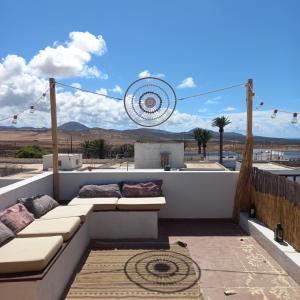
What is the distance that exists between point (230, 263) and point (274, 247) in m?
0.59

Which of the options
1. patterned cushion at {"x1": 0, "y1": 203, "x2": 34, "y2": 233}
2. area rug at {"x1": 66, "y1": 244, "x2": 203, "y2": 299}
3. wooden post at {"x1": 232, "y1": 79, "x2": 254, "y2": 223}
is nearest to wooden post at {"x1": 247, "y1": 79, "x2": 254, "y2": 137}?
wooden post at {"x1": 232, "y1": 79, "x2": 254, "y2": 223}

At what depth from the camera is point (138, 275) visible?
165 inches

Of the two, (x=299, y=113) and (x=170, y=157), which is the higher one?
(x=299, y=113)

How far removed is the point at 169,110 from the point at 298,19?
408 centimetres

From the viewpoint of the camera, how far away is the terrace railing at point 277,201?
446 centimetres

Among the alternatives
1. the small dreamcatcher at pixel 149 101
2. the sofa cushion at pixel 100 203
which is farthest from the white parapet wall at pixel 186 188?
the small dreamcatcher at pixel 149 101

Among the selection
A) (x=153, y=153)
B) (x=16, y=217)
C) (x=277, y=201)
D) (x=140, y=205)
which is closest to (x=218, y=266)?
(x=277, y=201)

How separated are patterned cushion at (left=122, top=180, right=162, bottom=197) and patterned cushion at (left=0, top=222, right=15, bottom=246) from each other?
2459 millimetres

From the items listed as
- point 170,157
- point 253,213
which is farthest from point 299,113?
point 170,157

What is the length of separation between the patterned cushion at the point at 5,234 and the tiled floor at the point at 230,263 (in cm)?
203

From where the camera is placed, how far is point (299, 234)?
4.28m

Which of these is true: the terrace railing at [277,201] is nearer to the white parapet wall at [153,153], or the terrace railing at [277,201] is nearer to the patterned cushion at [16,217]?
the patterned cushion at [16,217]

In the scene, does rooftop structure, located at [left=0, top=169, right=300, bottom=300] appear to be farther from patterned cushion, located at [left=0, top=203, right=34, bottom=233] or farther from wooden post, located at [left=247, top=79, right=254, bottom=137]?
wooden post, located at [left=247, top=79, right=254, bottom=137]

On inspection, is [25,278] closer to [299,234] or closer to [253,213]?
[299,234]
